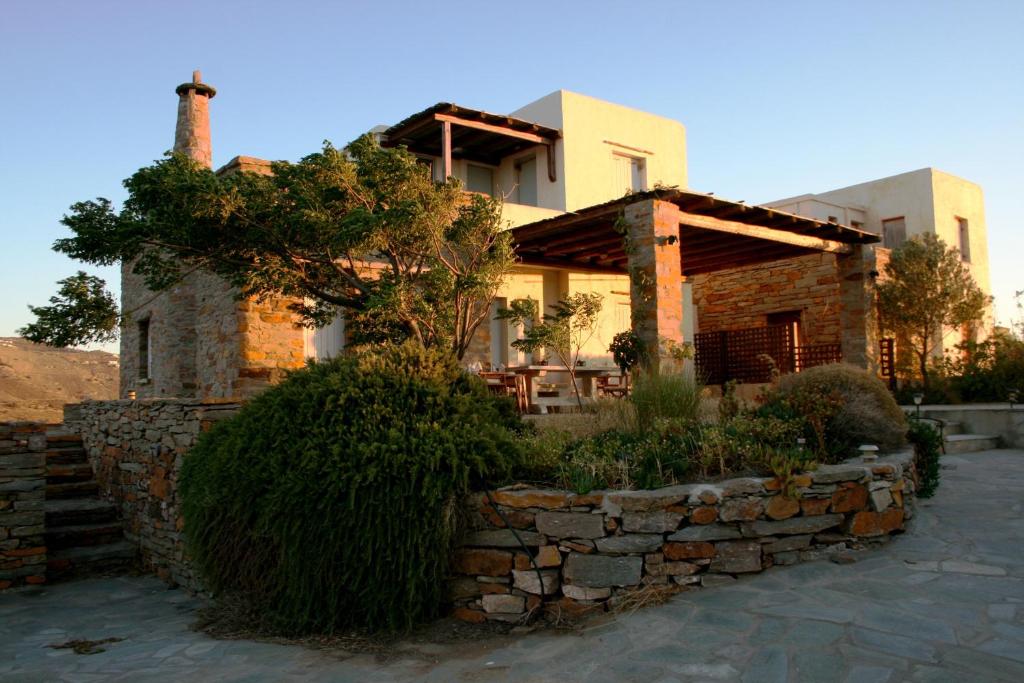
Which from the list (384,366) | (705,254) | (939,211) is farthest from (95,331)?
(939,211)

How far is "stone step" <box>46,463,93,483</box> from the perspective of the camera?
8930mm

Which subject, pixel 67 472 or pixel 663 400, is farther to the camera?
pixel 67 472

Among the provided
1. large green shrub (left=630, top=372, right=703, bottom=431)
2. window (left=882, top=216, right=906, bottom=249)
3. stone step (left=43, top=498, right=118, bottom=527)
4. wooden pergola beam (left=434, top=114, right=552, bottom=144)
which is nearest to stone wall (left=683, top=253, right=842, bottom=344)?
wooden pergola beam (left=434, top=114, right=552, bottom=144)

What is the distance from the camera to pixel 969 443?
9.55m

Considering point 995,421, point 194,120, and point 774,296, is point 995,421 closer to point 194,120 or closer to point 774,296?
point 774,296

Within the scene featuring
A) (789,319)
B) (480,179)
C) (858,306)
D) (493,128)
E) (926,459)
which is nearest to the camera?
(926,459)

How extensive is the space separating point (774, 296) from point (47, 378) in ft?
81.1

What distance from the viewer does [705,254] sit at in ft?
43.1

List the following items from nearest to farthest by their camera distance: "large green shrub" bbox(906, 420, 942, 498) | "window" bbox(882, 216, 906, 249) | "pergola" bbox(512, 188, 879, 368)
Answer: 1. "large green shrub" bbox(906, 420, 942, 498)
2. "pergola" bbox(512, 188, 879, 368)
3. "window" bbox(882, 216, 906, 249)

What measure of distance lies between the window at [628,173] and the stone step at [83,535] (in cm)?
1156

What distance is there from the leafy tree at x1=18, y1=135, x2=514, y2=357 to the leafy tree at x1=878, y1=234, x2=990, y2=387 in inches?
375

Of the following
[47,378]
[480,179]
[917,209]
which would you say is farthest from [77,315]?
[47,378]

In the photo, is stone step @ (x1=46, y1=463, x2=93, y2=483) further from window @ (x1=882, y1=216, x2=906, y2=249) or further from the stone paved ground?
window @ (x1=882, y1=216, x2=906, y2=249)

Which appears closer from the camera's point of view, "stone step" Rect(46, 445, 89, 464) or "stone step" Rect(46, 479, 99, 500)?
"stone step" Rect(46, 479, 99, 500)
